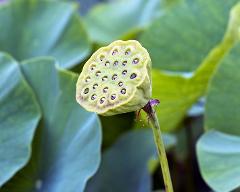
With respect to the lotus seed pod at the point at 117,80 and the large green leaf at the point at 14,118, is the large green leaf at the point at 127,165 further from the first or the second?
the lotus seed pod at the point at 117,80

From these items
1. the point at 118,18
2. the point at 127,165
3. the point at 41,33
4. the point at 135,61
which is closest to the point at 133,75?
the point at 135,61

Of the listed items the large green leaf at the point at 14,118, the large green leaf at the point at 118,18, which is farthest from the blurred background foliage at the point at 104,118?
the large green leaf at the point at 118,18

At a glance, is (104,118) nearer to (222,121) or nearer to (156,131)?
(222,121)

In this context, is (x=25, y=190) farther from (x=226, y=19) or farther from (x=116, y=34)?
(x=116, y=34)

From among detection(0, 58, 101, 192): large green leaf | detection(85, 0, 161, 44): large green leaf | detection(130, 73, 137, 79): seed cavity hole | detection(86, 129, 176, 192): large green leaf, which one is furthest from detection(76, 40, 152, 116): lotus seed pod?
detection(85, 0, 161, 44): large green leaf

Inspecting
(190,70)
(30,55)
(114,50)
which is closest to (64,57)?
(30,55)

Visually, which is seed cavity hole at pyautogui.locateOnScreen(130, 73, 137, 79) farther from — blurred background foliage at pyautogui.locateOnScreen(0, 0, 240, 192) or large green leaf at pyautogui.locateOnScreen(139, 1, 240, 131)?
large green leaf at pyautogui.locateOnScreen(139, 1, 240, 131)
